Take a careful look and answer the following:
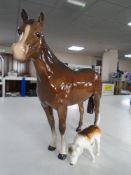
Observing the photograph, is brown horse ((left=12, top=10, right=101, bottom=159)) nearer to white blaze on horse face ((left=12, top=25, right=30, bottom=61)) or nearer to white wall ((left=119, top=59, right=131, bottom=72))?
white blaze on horse face ((left=12, top=25, right=30, bottom=61))

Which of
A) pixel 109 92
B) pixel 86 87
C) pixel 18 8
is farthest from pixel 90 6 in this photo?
pixel 109 92

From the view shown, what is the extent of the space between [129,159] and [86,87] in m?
0.51

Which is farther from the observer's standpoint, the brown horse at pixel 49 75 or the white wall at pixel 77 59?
the white wall at pixel 77 59

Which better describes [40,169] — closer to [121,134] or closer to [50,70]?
[50,70]

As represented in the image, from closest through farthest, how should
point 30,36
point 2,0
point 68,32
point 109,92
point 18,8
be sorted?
1. point 30,36
2. point 2,0
3. point 18,8
4. point 68,32
5. point 109,92

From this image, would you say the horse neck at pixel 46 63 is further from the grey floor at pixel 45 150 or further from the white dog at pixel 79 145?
the grey floor at pixel 45 150

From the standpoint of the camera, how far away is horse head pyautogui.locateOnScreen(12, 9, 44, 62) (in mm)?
761

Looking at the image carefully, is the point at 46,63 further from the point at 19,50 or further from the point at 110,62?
the point at 110,62

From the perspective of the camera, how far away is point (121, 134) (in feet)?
4.54

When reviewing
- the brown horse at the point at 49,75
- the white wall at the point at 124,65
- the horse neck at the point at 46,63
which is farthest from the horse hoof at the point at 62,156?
the white wall at the point at 124,65

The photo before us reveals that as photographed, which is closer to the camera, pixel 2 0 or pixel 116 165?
pixel 116 165

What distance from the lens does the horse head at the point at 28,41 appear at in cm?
76

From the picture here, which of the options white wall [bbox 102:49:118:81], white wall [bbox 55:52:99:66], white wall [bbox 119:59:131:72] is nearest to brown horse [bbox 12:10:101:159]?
white wall [bbox 102:49:118:81]

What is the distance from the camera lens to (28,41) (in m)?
0.78
